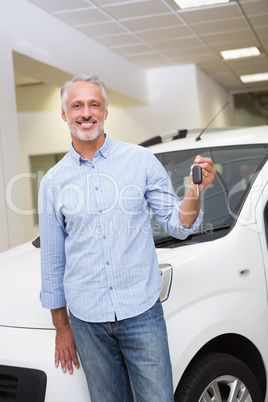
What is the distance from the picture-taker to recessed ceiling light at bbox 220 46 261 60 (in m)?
9.34

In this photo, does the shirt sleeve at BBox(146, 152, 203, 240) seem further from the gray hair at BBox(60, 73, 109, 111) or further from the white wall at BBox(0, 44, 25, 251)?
the white wall at BBox(0, 44, 25, 251)

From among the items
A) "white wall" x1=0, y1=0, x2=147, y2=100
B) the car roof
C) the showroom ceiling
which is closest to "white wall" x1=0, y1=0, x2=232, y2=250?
"white wall" x1=0, y1=0, x2=147, y2=100

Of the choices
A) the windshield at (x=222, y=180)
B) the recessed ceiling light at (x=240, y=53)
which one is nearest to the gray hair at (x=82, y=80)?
the windshield at (x=222, y=180)

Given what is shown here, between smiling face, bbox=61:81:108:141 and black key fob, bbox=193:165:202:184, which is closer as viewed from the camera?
black key fob, bbox=193:165:202:184

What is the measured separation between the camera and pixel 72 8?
255 inches

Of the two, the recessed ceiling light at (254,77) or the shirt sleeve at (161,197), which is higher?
the recessed ceiling light at (254,77)

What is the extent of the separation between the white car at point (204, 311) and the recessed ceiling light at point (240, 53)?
685 cm

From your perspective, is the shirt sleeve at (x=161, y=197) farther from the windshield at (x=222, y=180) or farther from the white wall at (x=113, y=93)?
the white wall at (x=113, y=93)

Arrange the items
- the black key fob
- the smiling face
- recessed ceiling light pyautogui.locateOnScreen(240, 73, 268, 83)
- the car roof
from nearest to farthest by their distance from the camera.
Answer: the black key fob, the smiling face, the car roof, recessed ceiling light pyautogui.locateOnScreen(240, 73, 268, 83)

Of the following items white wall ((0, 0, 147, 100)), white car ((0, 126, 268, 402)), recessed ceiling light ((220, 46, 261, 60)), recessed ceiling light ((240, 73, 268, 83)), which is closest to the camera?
white car ((0, 126, 268, 402))

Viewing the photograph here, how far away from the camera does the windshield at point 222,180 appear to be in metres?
2.67

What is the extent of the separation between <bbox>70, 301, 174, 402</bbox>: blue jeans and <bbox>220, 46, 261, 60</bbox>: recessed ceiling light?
26.5 feet

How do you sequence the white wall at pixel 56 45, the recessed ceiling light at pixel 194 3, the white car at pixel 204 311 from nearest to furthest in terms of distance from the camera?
the white car at pixel 204 311
the white wall at pixel 56 45
the recessed ceiling light at pixel 194 3

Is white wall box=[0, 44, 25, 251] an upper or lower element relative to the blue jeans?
upper
